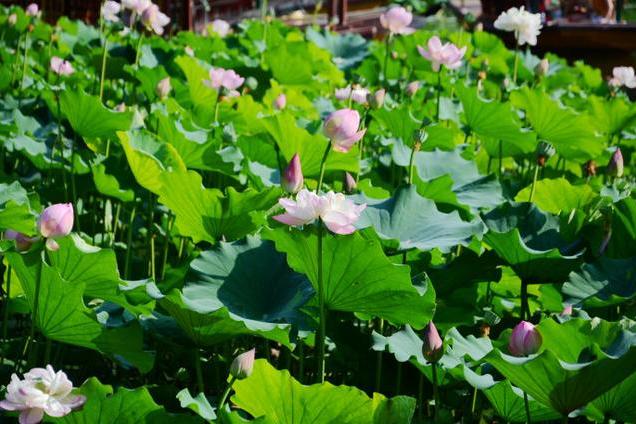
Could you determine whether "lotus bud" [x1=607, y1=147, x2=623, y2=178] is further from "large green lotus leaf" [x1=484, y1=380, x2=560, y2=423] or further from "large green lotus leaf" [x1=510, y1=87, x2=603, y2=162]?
"large green lotus leaf" [x1=484, y1=380, x2=560, y2=423]

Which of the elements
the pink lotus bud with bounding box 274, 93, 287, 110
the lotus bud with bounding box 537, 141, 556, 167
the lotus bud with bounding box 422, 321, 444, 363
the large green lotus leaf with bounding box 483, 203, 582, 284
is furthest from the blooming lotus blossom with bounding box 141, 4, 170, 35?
the lotus bud with bounding box 422, 321, 444, 363

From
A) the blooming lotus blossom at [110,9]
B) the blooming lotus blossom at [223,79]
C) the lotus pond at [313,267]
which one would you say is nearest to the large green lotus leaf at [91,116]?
the lotus pond at [313,267]

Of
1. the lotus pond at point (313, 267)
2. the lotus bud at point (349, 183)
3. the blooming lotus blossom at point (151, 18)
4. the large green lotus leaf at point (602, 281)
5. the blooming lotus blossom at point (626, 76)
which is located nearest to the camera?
the lotus pond at point (313, 267)

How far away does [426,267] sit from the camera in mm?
1698

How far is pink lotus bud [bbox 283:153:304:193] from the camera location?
1481mm

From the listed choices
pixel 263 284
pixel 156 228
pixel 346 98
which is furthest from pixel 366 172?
pixel 263 284

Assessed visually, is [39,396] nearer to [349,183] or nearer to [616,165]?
[349,183]

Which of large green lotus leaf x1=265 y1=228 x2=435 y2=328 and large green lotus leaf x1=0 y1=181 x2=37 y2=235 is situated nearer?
large green lotus leaf x1=265 y1=228 x2=435 y2=328

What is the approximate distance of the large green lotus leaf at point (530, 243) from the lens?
163cm

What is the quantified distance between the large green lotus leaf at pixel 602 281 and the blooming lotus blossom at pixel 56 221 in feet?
2.48

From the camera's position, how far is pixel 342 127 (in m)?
1.56

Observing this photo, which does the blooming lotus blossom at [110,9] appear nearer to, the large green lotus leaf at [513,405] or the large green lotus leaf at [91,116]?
the large green lotus leaf at [91,116]

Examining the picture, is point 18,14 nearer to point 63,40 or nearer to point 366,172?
point 63,40

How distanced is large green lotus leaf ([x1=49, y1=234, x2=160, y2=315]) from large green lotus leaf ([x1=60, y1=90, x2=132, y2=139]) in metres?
0.57
